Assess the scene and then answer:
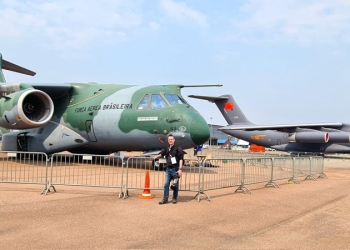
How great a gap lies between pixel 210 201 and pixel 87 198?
2646 mm

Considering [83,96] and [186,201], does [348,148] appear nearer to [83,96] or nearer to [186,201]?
[83,96]

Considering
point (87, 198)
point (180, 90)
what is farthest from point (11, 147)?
point (87, 198)

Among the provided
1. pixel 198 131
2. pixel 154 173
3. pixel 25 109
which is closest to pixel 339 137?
pixel 198 131

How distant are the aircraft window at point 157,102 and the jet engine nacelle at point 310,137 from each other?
18.1m

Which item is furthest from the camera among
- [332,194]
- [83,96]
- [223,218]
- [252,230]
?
[83,96]

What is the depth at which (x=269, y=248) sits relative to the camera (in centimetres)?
482

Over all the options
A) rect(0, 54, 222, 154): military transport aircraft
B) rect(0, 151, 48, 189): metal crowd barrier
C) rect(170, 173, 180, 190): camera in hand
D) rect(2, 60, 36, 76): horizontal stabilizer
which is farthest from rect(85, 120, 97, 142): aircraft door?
rect(170, 173, 180, 190): camera in hand

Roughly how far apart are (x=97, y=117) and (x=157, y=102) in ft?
8.92

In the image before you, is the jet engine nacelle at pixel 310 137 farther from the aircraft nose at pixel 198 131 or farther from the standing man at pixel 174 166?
the standing man at pixel 174 166

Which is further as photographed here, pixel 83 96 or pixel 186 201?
pixel 83 96

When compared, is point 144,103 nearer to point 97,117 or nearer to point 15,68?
point 97,117

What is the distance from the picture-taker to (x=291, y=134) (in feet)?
98.0

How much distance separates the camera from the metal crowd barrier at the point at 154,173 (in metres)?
9.27

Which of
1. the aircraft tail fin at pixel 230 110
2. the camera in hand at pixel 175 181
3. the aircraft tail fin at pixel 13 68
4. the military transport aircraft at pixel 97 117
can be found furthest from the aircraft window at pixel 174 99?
the aircraft tail fin at pixel 230 110
